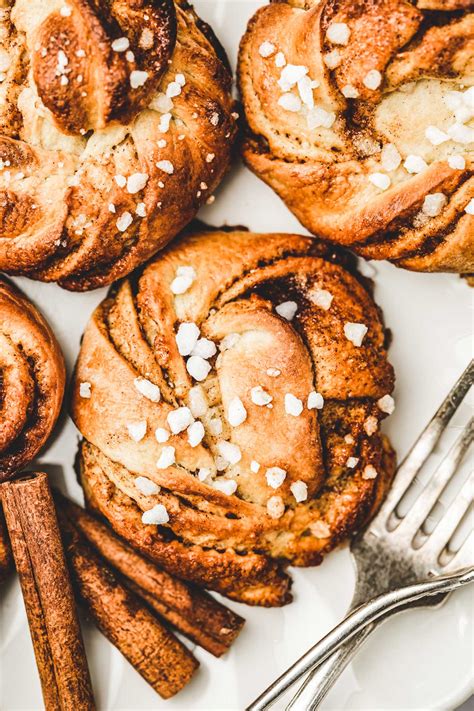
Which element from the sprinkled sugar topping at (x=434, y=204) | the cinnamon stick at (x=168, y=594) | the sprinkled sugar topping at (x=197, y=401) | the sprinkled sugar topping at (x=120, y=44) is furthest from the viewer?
the cinnamon stick at (x=168, y=594)

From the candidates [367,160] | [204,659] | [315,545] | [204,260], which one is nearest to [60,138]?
[204,260]

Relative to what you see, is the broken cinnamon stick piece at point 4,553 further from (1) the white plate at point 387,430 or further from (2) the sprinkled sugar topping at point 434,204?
(2) the sprinkled sugar topping at point 434,204

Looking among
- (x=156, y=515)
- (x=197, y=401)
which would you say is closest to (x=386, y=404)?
(x=197, y=401)

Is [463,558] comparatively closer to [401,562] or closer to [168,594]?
[401,562]

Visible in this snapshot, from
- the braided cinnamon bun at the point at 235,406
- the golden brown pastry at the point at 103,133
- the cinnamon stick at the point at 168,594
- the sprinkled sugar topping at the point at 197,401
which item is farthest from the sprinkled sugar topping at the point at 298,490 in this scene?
the golden brown pastry at the point at 103,133

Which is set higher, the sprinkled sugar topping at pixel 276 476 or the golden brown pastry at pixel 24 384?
the sprinkled sugar topping at pixel 276 476

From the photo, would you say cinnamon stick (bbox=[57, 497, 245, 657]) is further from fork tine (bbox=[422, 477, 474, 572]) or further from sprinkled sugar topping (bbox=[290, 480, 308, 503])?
fork tine (bbox=[422, 477, 474, 572])
